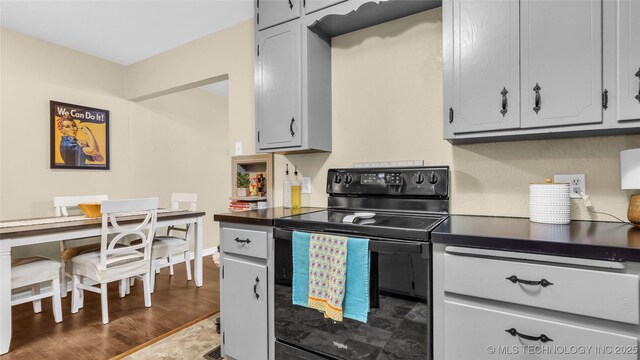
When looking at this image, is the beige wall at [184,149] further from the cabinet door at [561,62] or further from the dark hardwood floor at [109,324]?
the cabinet door at [561,62]

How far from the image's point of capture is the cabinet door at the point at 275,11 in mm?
1949

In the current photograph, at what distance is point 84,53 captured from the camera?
11.1 feet

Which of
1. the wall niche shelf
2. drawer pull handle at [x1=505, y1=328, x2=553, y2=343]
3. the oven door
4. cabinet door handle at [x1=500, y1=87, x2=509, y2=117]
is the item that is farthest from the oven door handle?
the wall niche shelf

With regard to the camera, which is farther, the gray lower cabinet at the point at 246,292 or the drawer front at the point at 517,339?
the gray lower cabinet at the point at 246,292

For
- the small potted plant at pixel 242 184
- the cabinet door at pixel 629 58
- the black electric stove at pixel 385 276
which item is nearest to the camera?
the cabinet door at pixel 629 58

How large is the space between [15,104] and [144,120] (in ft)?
4.01

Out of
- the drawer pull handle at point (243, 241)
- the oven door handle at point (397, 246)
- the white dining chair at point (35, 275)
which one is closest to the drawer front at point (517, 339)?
the oven door handle at point (397, 246)

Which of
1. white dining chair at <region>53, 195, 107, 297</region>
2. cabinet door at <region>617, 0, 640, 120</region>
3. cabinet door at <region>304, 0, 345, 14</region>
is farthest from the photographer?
white dining chair at <region>53, 195, 107, 297</region>

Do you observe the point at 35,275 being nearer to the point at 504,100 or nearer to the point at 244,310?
the point at 244,310

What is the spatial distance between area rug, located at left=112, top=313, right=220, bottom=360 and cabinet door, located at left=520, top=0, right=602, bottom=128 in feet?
7.49

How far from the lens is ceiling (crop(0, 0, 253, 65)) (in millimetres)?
2432

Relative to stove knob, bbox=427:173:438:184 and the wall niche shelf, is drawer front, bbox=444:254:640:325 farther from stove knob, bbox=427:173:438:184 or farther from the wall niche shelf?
the wall niche shelf

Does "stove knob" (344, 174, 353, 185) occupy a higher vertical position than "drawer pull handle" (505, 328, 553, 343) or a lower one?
higher

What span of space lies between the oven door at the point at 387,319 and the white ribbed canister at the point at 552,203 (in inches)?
24.2
